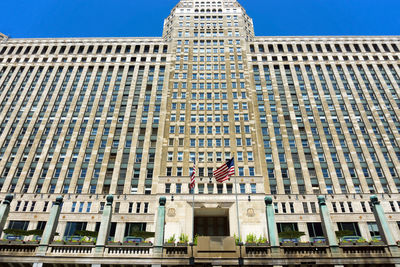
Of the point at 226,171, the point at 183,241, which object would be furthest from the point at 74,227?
the point at 226,171

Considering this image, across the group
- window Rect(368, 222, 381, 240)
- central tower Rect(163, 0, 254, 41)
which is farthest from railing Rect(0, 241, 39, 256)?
central tower Rect(163, 0, 254, 41)

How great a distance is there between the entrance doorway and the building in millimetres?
201

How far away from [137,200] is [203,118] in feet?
76.8

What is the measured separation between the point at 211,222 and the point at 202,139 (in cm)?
1726

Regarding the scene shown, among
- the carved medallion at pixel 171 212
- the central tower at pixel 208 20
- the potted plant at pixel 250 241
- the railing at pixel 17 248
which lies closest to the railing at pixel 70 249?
the railing at pixel 17 248

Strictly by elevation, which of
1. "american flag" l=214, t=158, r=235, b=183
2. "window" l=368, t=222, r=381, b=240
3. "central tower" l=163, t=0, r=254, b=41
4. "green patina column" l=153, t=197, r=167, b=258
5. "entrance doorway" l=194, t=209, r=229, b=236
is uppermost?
"central tower" l=163, t=0, r=254, b=41

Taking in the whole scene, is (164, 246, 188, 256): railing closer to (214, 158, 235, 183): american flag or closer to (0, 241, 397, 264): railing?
(0, 241, 397, 264): railing

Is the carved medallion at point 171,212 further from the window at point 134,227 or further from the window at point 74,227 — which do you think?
the window at point 74,227

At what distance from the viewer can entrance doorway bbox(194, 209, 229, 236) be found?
52.1 metres

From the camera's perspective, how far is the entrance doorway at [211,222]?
52094 mm

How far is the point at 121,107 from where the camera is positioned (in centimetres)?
6881

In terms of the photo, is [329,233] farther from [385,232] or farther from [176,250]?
[176,250]

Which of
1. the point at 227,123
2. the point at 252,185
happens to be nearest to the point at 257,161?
the point at 252,185

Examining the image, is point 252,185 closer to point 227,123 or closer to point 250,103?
point 227,123
